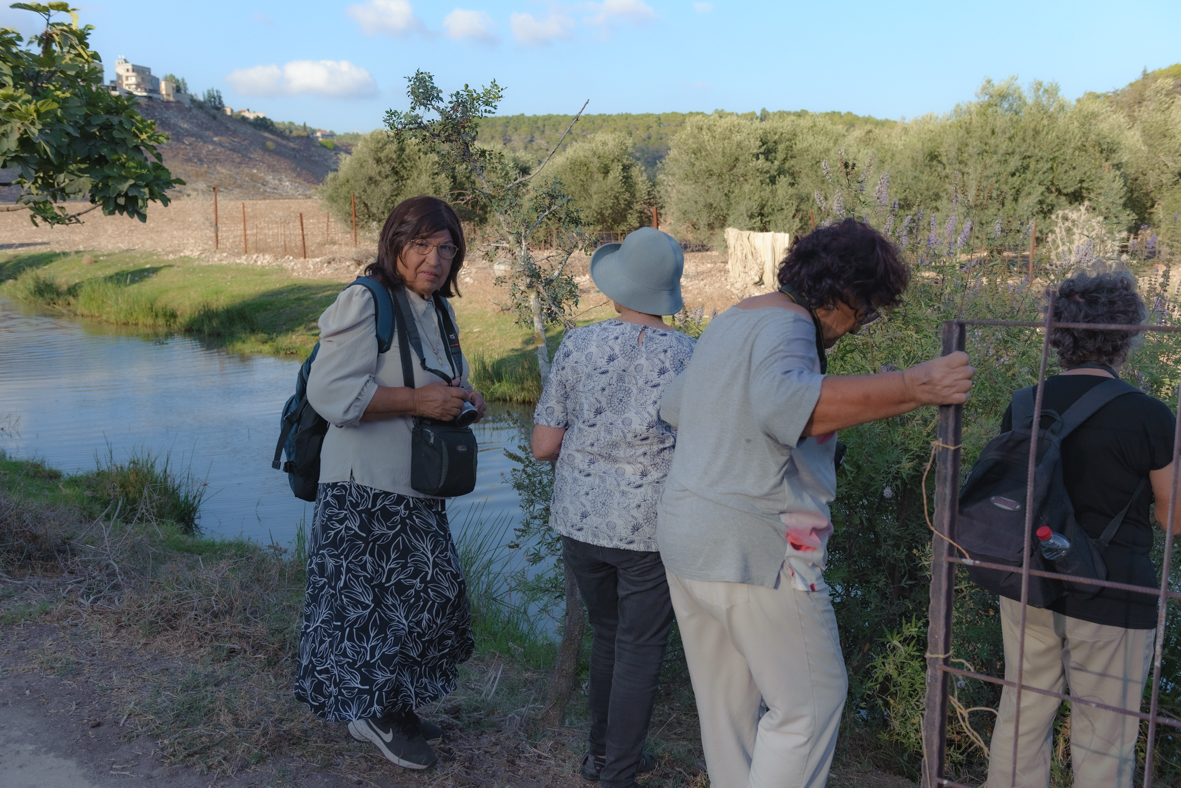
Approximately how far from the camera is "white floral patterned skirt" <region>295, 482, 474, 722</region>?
2740 millimetres

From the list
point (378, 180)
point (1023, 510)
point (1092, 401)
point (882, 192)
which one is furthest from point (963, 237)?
point (378, 180)

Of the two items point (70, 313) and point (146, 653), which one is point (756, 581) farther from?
point (70, 313)

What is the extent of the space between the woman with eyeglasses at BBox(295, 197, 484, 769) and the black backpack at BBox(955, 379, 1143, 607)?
4.96ft

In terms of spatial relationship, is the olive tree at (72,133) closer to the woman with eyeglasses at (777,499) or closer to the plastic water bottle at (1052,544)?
the woman with eyeglasses at (777,499)

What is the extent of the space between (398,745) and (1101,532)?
216 cm

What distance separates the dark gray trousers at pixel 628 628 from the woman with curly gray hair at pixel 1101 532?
102cm

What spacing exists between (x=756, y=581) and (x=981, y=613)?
196 cm

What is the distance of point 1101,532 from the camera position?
236 cm

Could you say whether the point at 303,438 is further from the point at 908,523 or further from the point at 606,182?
the point at 606,182

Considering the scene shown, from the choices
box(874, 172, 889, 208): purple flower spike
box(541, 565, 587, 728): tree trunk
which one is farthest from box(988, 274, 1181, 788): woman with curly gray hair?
box(874, 172, 889, 208): purple flower spike

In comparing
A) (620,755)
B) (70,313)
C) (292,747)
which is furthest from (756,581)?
(70,313)

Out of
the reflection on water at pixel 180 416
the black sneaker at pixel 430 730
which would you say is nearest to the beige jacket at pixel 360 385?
the black sneaker at pixel 430 730

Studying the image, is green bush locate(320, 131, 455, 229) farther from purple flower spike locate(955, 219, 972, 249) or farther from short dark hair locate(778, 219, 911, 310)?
short dark hair locate(778, 219, 911, 310)

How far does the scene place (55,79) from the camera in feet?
16.9
